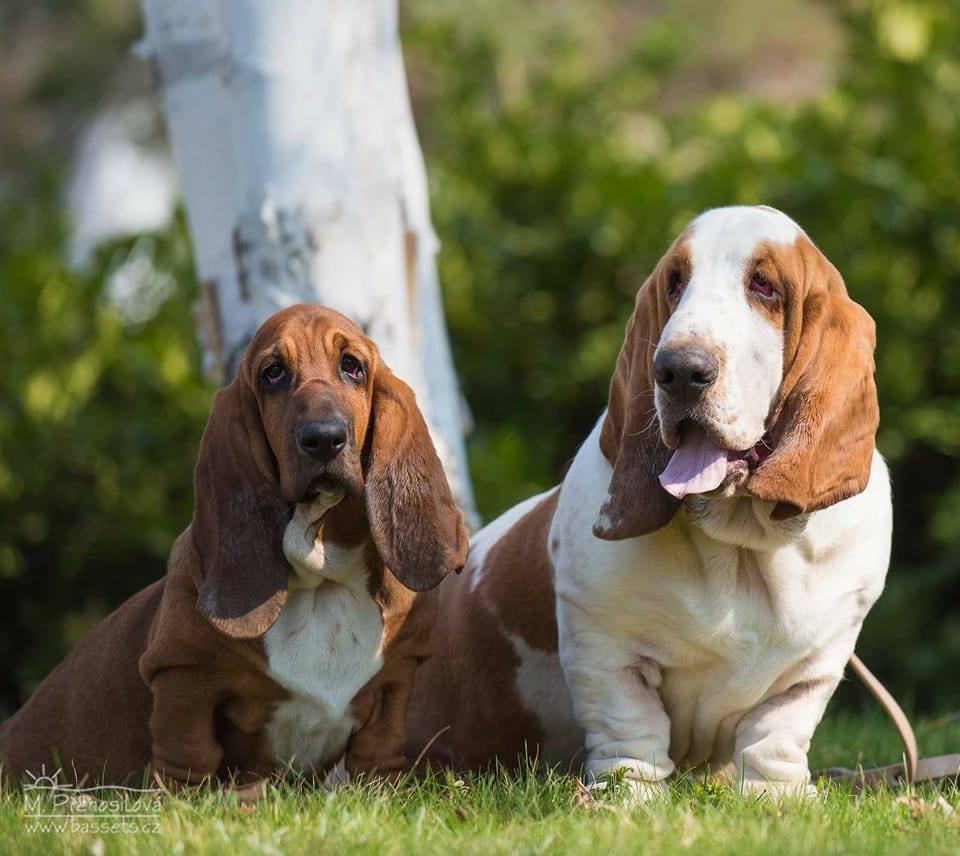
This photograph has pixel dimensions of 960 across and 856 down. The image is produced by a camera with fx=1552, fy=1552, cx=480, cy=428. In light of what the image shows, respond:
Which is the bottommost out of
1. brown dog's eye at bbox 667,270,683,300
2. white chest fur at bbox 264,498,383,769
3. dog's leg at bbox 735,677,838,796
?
dog's leg at bbox 735,677,838,796

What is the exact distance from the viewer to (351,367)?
4688 mm

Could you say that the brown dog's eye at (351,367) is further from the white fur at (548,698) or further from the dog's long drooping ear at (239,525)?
the white fur at (548,698)

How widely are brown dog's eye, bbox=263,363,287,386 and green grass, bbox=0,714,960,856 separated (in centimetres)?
118

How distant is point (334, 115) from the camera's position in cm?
631

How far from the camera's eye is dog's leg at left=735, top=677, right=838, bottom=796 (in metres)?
4.73

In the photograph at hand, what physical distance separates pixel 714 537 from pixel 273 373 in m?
1.40

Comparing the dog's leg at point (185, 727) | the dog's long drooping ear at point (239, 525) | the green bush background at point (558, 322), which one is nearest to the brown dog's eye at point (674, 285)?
the dog's long drooping ear at point (239, 525)

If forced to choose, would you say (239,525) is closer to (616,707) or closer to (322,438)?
(322,438)

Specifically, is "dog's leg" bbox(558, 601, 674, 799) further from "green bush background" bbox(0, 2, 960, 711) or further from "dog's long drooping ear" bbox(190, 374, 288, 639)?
"green bush background" bbox(0, 2, 960, 711)

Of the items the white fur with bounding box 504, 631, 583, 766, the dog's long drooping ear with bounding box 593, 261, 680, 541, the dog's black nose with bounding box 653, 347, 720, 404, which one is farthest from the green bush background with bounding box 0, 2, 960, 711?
the dog's black nose with bounding box 653, 347, 720, 404

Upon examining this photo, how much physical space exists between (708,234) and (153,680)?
2.11 m

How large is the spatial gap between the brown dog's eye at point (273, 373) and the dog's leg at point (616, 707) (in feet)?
3.86

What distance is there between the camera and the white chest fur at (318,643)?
15.1 feet

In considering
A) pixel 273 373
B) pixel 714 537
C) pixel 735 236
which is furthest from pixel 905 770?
pixel 273 373
